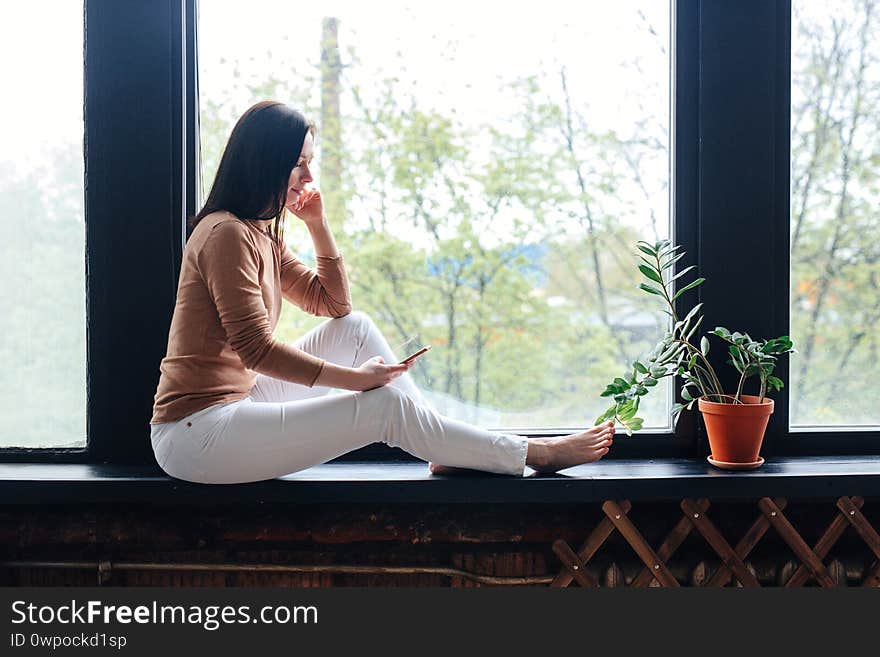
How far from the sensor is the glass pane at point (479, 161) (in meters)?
1.89

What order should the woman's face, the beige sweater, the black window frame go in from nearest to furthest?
the beige sweater < the woman's face < the black window frame

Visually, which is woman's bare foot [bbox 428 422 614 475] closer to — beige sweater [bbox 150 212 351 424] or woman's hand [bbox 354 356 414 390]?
woman's hand [bbox 354 356 414 390]

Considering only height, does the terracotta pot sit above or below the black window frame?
below

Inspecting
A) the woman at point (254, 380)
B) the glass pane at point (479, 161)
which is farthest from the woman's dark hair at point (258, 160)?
the glass pane at point (479, 161)

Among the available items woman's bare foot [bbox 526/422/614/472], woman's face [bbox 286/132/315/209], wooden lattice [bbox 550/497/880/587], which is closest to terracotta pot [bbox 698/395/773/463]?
wooden lattice [bbox 550/497/880/587]

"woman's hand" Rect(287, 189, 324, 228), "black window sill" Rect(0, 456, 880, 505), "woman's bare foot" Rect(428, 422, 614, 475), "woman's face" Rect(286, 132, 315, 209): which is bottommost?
"black window sill" Rect(0, 456, 880, 505)

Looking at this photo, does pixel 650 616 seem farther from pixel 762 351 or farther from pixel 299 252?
pixel 299 252

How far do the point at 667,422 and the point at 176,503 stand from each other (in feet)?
3.77

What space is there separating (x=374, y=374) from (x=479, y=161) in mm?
618

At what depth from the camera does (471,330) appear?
1.92 meters

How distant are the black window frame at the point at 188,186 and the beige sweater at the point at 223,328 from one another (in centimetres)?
25

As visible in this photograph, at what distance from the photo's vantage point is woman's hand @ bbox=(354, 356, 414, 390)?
1599mm

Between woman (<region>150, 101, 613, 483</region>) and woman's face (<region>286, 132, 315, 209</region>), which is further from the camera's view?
woman's face (<region>286, 132, 315, 209</region>)

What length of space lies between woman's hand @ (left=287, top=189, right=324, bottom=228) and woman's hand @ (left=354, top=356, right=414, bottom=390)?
0.36m
